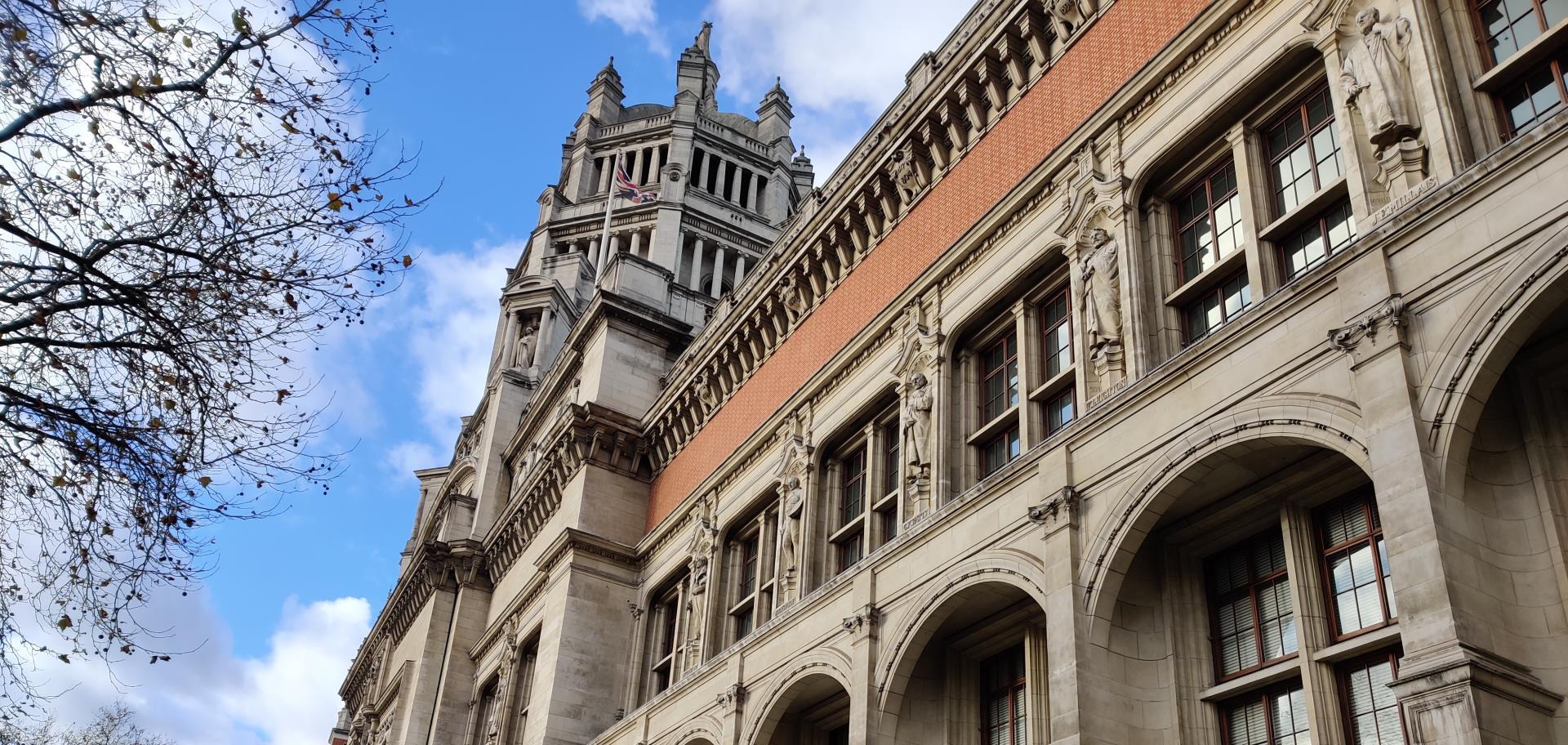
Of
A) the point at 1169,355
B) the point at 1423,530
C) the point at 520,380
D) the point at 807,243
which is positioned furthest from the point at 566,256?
the point at 1423,530

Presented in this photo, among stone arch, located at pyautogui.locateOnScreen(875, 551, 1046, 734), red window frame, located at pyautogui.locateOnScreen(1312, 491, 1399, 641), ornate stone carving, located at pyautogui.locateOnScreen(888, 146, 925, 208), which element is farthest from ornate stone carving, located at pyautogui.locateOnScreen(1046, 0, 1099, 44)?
red window frame, located at pyautogui.locateOnScreen(1312, 491, 1399, 641)

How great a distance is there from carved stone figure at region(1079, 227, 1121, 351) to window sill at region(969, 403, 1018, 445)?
2.31 metres

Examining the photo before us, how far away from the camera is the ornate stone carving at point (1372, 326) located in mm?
11086

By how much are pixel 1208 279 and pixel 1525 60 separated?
413 centimetres

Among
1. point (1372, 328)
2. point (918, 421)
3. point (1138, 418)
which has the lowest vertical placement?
point (1372, 328)

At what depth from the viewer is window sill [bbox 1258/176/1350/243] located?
1323 centimetres

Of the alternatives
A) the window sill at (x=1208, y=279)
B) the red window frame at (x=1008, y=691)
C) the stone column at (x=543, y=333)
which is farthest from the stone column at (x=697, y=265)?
the window sill at (x=1208, y=279)

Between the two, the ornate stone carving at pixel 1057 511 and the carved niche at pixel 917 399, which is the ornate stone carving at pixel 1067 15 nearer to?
the carved niche at pixel 917 399

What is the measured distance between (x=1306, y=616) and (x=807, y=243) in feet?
47.3

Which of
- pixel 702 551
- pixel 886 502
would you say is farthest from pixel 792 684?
pixel 702 551

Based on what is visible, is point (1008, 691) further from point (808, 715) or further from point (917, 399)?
point (808, 715)

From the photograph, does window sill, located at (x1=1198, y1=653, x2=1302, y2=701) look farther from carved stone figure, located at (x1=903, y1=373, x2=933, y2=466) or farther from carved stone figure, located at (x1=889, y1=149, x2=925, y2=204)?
carved stone figure, located at (x1=889, y1=149, x2=925, y2=204)

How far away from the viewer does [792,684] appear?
782 inches

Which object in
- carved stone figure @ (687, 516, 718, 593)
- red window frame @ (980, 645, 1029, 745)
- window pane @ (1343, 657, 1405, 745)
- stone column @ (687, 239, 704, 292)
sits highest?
stone column @ (687, 239, 704, 292)
